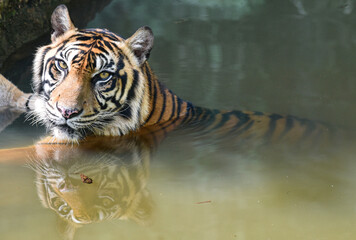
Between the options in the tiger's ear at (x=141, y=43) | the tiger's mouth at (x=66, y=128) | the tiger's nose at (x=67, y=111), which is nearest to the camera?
the tiger's nose at (x=67, y=111)

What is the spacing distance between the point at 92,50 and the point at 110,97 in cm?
32

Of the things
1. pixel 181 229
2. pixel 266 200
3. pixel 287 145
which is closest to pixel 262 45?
pixel 287 145

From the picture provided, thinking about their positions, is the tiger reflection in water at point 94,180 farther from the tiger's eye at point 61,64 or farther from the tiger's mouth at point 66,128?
the tiger's eye at point 61,64

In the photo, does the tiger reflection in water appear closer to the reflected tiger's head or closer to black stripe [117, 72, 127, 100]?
the reflected tiger's head

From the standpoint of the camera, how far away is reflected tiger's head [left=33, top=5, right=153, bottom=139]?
352 cm

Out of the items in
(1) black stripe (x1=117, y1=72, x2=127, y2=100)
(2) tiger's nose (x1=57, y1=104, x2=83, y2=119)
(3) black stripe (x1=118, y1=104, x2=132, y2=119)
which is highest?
(1) black stripe (x1=117, y1=72, x2=127, y2=100)

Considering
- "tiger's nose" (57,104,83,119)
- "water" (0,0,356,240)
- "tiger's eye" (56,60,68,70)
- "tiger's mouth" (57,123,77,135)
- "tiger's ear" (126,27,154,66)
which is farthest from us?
"tiger's ear" (126,27,154,66)

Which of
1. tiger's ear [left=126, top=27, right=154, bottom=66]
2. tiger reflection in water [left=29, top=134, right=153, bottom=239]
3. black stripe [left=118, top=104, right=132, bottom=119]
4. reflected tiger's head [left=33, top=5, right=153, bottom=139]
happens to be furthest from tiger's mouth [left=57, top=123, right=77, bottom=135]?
tiger's ear [left=126, top=27, right=154, bottom=66]

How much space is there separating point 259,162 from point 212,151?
0.34 m

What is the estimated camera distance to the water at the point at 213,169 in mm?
2594

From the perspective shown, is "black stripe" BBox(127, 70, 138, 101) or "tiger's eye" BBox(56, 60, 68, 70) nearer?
"tiger's eye" BBox(56, 60, 68, 70)

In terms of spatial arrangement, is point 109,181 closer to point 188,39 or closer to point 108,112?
point 108,112

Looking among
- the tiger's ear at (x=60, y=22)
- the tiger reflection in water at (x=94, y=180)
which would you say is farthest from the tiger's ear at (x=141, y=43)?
the tiger reflection in water at (x=94, y=180)

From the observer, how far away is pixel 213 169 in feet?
10.7
